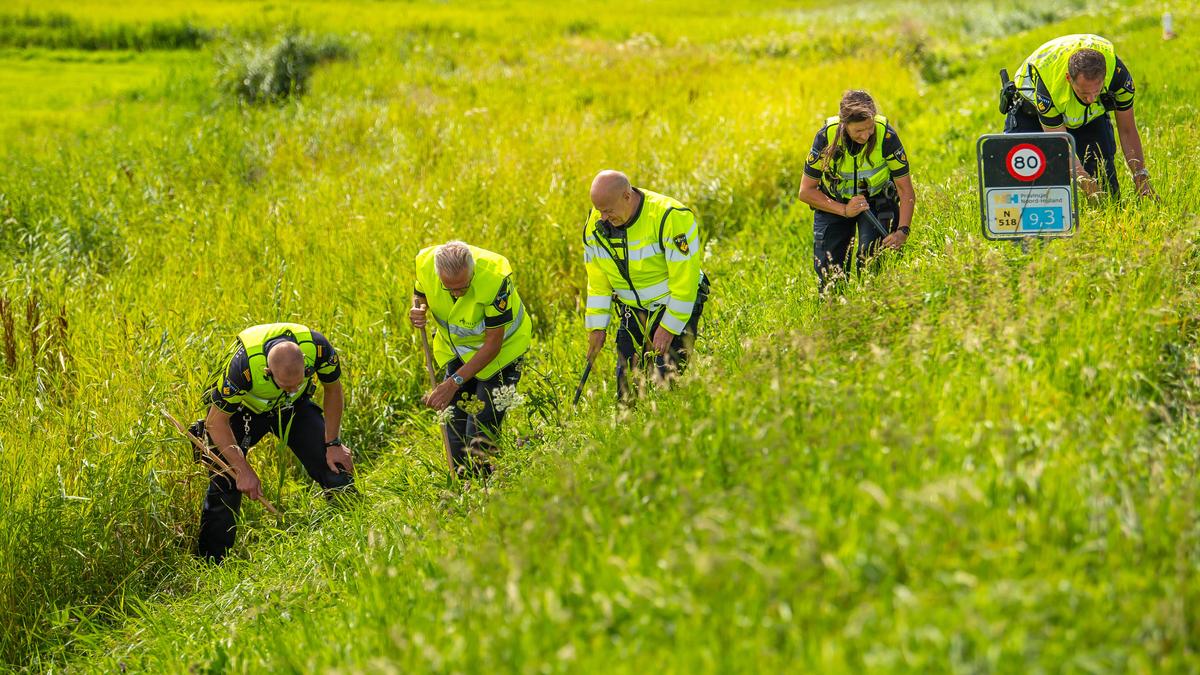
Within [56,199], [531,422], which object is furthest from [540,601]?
[56,199]

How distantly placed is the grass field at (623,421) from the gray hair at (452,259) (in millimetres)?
1030

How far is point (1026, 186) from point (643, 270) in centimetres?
210

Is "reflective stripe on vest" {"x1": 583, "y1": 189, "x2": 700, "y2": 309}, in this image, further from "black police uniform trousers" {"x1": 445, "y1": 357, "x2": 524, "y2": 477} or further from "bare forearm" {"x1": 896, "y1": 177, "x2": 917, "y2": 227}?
"bare forearm" {"x1": 896, "y1": 177, "x2": 917, "y2": 227}

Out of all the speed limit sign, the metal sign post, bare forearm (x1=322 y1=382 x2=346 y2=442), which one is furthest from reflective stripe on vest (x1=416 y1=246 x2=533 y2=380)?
the speed limit sign

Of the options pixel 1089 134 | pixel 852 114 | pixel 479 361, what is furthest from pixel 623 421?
pixel 1089 134

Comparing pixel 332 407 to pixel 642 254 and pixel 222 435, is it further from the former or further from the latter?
pixel 642 254

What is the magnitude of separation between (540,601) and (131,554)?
4130mm

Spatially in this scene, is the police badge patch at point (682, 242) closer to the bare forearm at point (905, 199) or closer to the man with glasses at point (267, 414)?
the bare forearm at point (905, 199)

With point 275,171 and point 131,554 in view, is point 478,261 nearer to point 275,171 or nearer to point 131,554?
point 131,554

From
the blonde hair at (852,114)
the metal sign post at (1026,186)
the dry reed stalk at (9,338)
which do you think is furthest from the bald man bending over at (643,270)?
the dry reed stalk at (9,338)

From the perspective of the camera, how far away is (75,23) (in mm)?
25281

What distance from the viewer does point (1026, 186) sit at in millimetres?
5004

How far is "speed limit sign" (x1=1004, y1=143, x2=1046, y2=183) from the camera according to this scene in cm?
498

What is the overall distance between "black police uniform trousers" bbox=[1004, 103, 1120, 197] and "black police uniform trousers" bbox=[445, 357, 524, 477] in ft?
11.9
